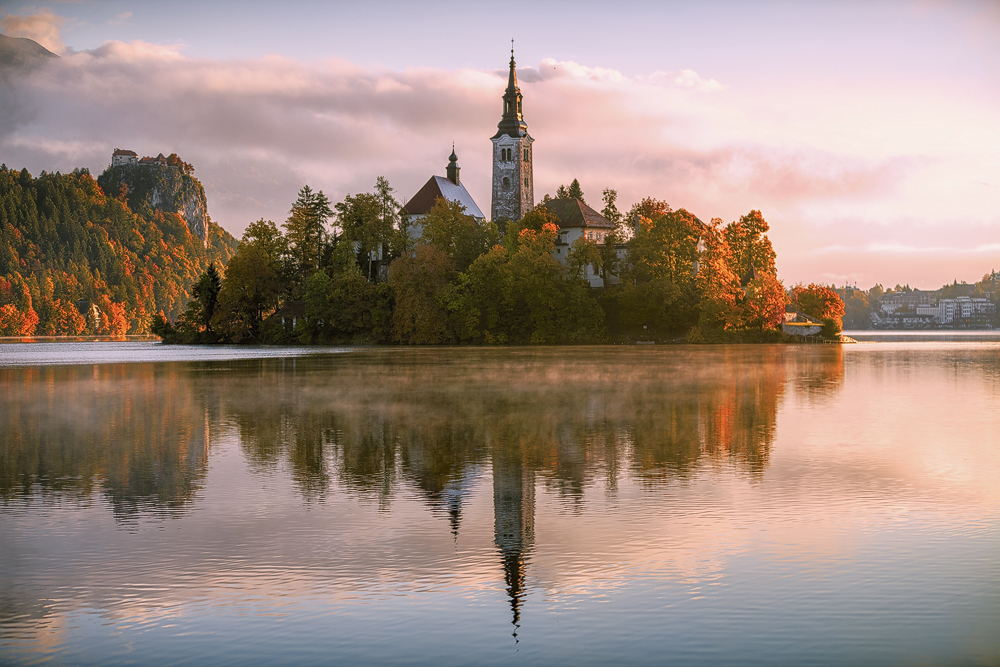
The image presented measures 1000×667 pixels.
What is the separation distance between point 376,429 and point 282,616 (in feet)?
45.5

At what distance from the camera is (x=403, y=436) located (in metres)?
20.6

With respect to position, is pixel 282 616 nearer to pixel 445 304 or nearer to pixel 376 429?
pixel 376 429

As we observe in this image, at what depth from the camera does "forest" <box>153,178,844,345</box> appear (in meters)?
104

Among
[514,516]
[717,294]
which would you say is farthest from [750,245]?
[514,516]

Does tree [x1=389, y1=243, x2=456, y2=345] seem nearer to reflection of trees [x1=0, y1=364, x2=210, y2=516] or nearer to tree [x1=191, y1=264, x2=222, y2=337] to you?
tree [x1=191, y1=264, x2=222, y2=337]

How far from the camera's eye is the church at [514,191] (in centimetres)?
13150

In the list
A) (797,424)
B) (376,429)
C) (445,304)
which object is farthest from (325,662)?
(445,304)

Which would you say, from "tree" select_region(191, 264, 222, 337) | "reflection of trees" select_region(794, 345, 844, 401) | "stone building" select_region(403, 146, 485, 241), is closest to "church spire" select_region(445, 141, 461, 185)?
"stone building" select_region(403, 146, 485, 241)

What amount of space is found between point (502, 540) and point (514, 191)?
12587cm

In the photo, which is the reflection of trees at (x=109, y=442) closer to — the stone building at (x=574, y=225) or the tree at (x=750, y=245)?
the tree at (x=750, y=245)

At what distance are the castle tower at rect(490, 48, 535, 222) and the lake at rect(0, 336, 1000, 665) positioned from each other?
112 m

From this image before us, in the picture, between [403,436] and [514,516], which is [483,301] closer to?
[403,436]

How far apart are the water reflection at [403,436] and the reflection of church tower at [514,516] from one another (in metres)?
0.03

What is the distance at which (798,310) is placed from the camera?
119375mm
